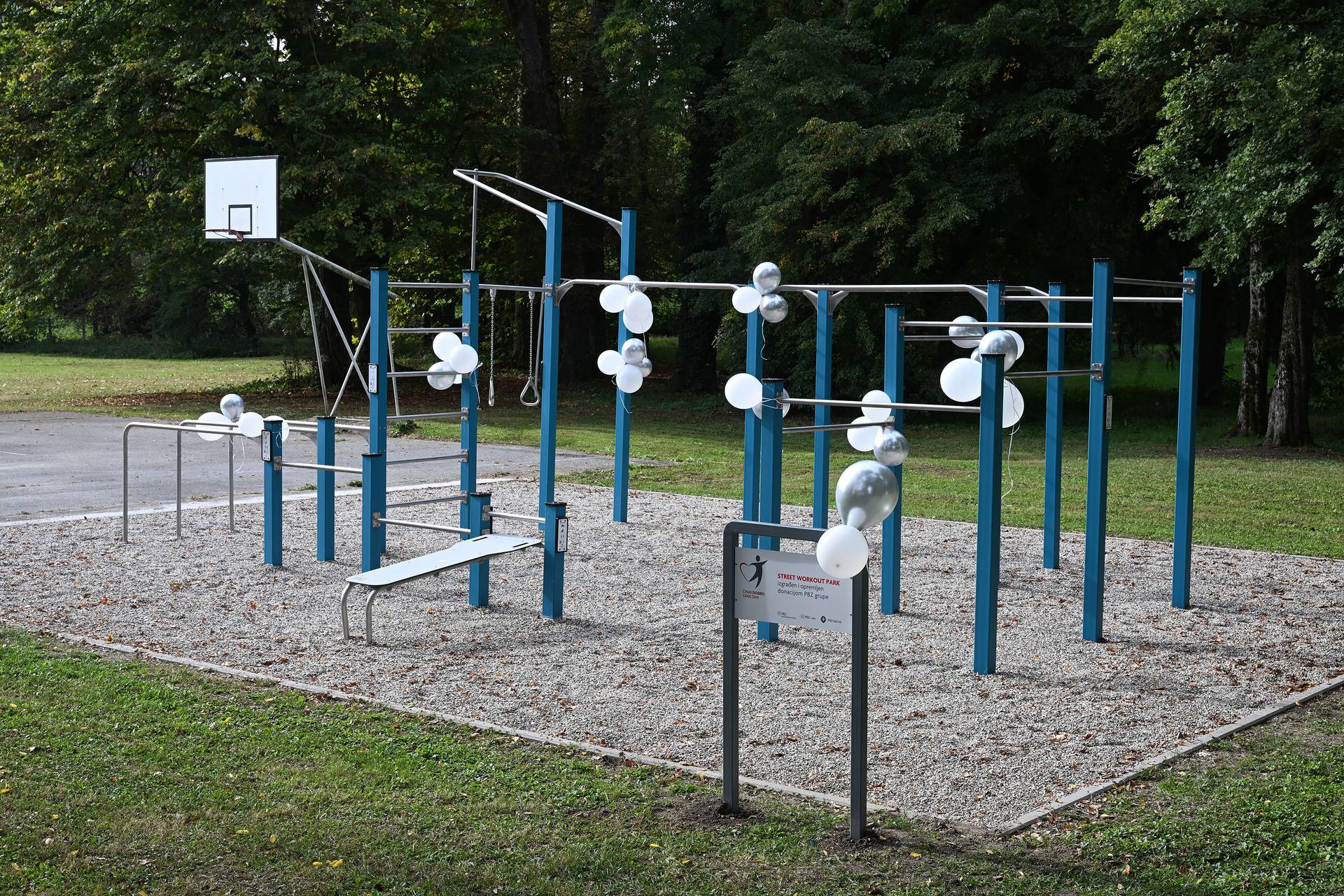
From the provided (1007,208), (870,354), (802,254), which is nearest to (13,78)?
(802,254)

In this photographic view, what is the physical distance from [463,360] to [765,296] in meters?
2.02

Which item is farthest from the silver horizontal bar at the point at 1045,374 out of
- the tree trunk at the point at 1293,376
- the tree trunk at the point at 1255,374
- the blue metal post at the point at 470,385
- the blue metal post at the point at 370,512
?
the tree trunk at the point at 1255,374

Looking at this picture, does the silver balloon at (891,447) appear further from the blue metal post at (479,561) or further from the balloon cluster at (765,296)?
the blue metal post at (479,561)

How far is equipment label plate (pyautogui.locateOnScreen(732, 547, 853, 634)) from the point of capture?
13.8ft

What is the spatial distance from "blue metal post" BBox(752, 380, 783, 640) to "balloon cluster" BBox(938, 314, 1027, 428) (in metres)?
0.93

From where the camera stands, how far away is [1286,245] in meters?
16.9

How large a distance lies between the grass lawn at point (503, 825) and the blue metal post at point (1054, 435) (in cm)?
283

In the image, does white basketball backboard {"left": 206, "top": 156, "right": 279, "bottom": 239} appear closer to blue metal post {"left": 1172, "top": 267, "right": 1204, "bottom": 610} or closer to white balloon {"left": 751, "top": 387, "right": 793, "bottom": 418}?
white balloon {"left": 751, "top": 387, "right": 793, "bottom": 418}

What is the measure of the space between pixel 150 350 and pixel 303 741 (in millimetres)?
42524

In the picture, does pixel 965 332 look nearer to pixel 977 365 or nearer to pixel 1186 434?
pixel 977 365

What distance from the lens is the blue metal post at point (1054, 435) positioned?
305 inches

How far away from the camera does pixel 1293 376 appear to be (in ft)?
57.9

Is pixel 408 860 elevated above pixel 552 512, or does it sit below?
below

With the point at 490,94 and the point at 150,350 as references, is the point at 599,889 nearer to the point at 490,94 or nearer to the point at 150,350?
the point at 490,94
